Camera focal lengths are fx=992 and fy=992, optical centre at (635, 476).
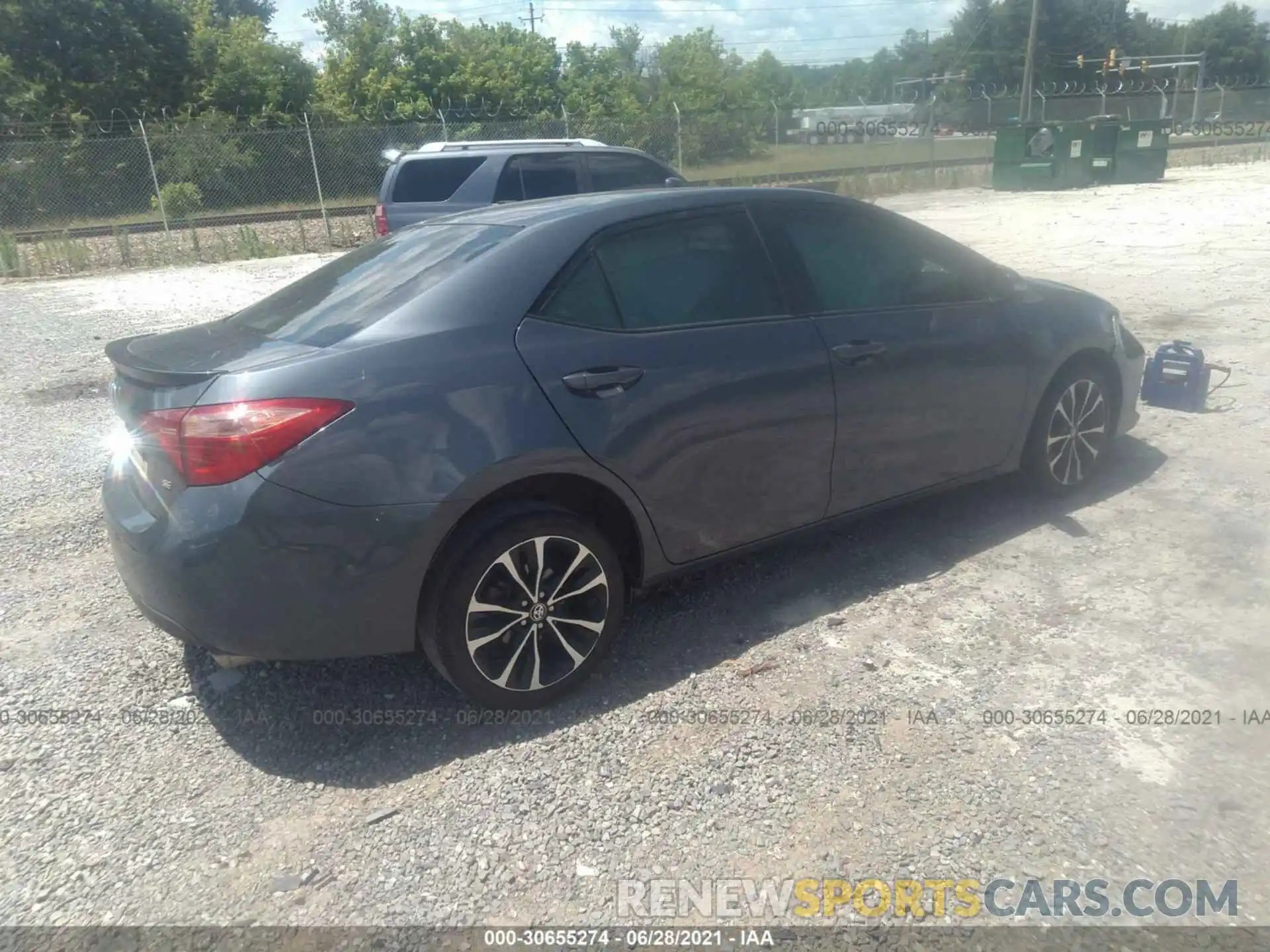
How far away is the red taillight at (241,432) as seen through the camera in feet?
9.48

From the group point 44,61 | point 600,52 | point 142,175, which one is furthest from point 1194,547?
point 600,52

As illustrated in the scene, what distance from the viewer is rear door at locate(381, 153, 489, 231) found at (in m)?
10.9

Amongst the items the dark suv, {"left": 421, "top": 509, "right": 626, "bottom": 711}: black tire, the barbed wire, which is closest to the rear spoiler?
{"left": 421, "top": 509, "right": 626, "bottom": 711}: black tire

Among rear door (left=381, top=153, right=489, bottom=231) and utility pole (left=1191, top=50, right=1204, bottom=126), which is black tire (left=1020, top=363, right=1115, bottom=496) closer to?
rear door (left=381, top=153, right=489, bottom=231)

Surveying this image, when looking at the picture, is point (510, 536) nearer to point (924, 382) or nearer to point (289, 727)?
point (289, 727)

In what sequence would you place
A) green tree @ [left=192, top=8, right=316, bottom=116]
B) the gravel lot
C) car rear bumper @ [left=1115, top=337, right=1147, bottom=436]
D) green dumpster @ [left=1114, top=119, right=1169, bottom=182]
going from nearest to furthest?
the gravel lot, car rear bumper @ [left=1115, top=337, right=1147, bottom=436], green dumpster @ [left=1114, top=119, right=1169, bottom=182], green tree @ [left=192, top=8, right=316, bottom=116]

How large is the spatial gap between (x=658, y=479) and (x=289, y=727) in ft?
5.00

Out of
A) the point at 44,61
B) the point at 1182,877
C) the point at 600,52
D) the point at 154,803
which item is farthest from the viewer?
the point at 600,52

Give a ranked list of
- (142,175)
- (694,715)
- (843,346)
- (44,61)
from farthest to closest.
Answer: (44,61)
(142,175)
(843,346)
(694,715)

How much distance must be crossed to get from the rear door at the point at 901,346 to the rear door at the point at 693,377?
129 mm

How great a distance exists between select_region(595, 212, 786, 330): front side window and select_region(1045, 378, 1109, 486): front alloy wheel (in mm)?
1826

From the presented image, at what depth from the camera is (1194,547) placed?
4.47 metres

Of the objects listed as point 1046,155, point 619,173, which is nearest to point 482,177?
point 619,173

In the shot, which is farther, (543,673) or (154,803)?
(543,673)
